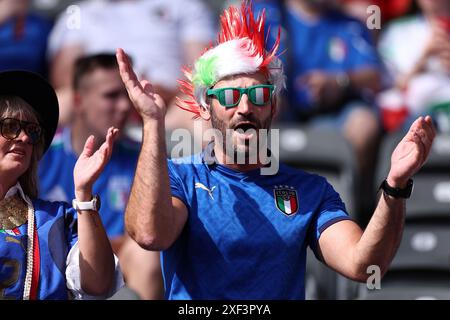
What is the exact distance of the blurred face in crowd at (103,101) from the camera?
4895mm

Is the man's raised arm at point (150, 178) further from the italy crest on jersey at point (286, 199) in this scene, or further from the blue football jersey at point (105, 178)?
the blue football jersey at point (105, 178)

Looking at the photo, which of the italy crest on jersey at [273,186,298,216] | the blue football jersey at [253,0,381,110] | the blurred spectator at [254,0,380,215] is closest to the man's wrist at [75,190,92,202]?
the italy crest on jersey at [273,186,298,216]

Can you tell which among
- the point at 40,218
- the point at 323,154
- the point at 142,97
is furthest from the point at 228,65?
the point at 323,154

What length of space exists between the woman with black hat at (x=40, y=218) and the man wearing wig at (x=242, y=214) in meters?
0.15

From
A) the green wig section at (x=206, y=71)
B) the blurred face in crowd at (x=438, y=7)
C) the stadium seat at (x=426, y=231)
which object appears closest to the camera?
the green wig section at (x=206, y=71)

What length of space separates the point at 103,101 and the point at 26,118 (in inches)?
77.1

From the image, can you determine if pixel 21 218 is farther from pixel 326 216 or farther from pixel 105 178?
pixel 105 178

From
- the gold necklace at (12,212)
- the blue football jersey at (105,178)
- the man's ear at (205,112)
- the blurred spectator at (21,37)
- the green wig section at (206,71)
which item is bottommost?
the blue football jersey at (105,178)

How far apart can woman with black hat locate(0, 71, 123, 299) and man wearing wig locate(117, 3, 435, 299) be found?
0.15 metres

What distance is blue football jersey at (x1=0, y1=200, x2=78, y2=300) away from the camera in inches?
112

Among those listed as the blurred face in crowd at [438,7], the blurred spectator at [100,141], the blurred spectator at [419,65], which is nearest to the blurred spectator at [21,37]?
the blurred spectator at [100,141]

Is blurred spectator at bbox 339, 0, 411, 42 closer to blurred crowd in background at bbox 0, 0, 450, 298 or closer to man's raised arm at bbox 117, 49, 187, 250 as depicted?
blurred crowd in background at bbox 0, 0, 450, 298

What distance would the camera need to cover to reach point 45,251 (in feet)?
9.53
